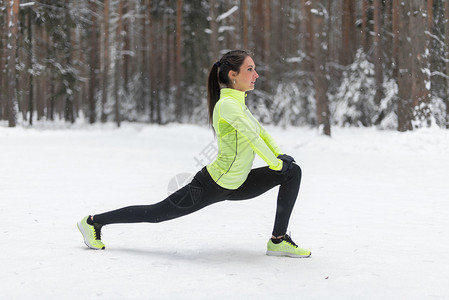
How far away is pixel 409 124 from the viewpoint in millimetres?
12102

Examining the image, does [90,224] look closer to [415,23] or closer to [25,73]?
[415,23]

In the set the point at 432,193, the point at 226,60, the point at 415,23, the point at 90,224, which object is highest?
the point at 415,23

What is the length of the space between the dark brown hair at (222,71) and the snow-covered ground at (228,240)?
1.16m

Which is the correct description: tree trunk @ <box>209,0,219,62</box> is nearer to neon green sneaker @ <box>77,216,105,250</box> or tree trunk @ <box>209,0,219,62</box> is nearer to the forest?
the forest

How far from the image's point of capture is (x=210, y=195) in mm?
3320

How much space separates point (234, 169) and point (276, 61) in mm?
26054

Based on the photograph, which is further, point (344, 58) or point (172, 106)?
point (172, 106)

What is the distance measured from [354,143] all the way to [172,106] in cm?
1895

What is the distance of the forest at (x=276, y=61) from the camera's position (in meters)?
13.5

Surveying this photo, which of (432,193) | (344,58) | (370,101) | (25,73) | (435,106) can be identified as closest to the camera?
(432,193)

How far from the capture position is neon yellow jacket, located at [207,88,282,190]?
10.4ft

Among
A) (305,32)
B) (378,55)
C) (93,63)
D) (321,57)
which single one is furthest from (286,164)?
(93,63)

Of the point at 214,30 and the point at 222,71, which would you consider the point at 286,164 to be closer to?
the point at 222,71

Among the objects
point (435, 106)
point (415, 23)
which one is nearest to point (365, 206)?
point (415, 23)
